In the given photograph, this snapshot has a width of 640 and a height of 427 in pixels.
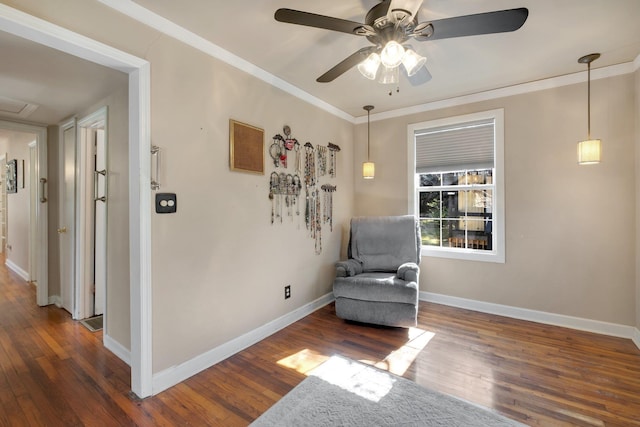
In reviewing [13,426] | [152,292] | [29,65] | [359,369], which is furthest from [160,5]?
[359,369]

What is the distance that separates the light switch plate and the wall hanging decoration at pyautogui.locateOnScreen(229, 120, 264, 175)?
1.93 feet

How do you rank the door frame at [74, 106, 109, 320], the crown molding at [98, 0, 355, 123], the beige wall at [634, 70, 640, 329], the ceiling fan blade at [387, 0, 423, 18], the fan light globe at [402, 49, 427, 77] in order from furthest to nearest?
the door frame at [74, 106, 109, 320] < the beige wall at [634, 70, 640, 329] < the crown molding at [98, 0, 355, 123] < the fan light globe at [402, 49, 427, 77] < the ceiling fan blade at [387, 0, 423, 18]

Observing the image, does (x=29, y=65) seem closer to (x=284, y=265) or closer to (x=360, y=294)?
(x=284, y=265)

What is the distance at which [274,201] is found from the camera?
2.92 meters

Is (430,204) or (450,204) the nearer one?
(450,204)

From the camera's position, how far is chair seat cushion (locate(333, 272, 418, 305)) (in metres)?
2.82

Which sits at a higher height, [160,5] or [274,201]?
[160,5]

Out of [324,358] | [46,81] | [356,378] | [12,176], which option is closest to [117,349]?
[324,358]

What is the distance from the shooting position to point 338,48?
7.70 ft

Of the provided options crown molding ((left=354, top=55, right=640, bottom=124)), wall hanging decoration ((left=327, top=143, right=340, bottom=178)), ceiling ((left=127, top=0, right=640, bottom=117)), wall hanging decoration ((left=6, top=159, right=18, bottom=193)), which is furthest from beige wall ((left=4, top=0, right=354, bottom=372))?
wall hanging decoration ((left=6, top=159, right=18, bottom=193))

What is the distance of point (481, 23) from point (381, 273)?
2.52 metres

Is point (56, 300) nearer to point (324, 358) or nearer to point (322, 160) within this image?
point (324, 358)

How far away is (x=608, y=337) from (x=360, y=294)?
2.36 meters

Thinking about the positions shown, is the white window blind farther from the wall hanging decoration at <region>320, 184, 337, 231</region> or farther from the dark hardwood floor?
the dark hardwood floor
